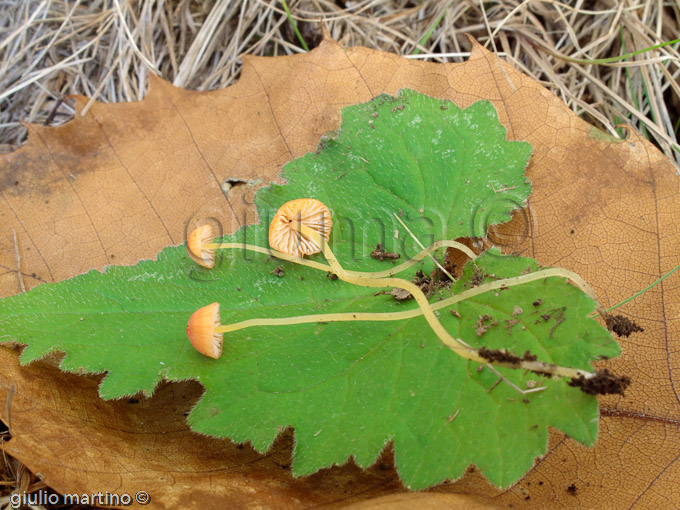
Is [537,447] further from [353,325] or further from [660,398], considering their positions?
[353,325]

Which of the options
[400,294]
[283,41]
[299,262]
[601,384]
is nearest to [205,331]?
[299,262]

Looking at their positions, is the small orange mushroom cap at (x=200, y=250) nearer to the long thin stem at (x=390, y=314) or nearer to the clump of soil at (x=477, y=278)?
the long thin stem at (x=390, y=314)

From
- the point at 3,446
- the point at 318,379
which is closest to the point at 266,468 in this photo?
the point at 318,379

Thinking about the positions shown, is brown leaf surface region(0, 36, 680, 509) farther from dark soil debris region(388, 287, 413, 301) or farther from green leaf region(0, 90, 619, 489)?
dark soil debris region(388, 287, 413, 301)

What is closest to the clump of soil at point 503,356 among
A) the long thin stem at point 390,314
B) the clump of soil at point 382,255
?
the long thin stem at point 390,314

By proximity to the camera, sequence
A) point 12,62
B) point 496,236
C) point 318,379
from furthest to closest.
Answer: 1. point 12,62
2. point 496,236
3. point 318,379

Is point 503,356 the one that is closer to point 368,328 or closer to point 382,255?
point 368,328
